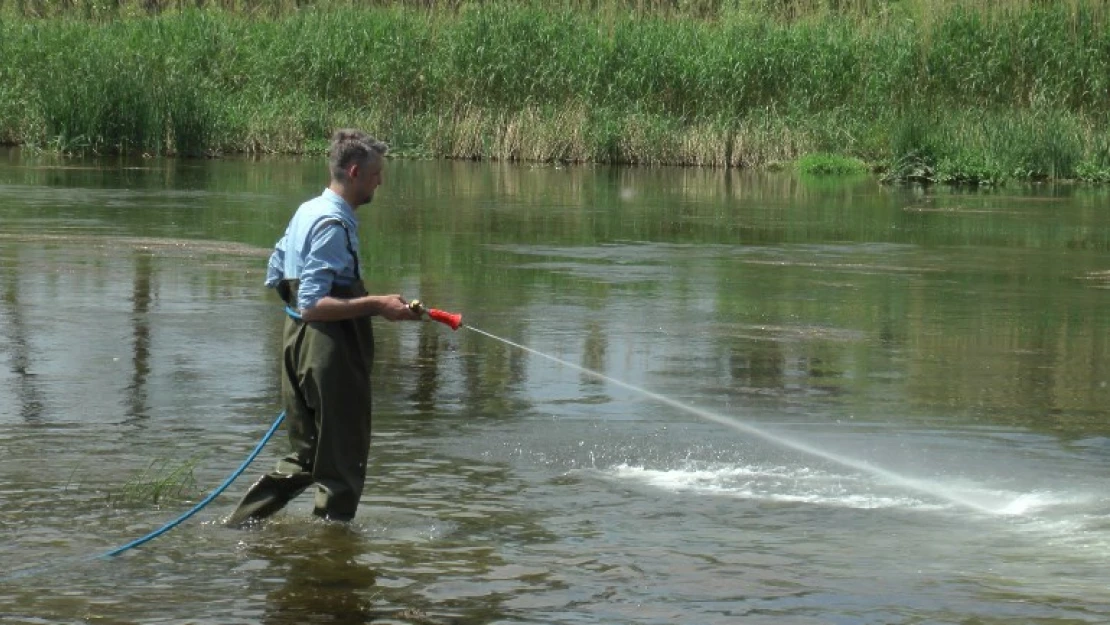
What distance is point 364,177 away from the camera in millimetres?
7102

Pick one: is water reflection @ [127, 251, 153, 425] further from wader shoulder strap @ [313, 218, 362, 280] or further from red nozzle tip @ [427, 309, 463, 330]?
red nozzle tip @ [427, 309, 463, 330]

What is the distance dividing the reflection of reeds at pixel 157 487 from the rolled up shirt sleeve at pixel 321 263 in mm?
1403

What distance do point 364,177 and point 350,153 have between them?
11 cm

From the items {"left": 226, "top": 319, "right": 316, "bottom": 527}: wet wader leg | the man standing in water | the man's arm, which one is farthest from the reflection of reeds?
the man's arm

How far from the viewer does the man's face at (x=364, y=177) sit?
7.08m

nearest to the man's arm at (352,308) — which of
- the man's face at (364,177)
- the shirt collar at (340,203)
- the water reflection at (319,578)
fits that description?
the shirt collar at (340,203)

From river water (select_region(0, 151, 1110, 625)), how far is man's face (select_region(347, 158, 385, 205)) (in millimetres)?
1314

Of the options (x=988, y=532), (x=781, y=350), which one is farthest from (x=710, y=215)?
(x=988, y=532)

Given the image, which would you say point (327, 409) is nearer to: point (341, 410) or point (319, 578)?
point (341, 410)

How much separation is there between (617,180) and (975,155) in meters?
6.01

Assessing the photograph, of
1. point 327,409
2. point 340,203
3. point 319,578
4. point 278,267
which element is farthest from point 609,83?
point 319,578

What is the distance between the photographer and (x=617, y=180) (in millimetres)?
30734

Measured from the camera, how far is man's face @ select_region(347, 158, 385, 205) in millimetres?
7082

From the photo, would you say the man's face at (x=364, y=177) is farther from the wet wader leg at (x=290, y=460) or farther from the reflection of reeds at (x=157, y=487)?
the reflection of reeds at (x=157, y=487)
